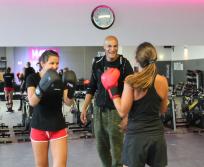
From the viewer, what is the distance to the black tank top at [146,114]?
232 centimetres

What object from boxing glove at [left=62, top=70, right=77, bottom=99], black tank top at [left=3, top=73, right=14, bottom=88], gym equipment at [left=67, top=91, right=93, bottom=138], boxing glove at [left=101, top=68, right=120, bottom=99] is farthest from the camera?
black tank top at [left=3, top=73, right=14, bottom=88]

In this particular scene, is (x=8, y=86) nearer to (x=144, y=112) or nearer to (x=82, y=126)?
(x=82, y=126)

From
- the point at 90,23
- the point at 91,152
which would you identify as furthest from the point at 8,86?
the point at 91,152

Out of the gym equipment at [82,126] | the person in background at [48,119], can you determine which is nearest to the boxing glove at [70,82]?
the person in background at [48,119]

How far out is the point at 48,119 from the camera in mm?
2762

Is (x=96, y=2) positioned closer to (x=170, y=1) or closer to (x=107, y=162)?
(x=170, y=1)

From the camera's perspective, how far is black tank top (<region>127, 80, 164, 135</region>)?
232 centimetres

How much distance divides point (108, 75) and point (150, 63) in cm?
39

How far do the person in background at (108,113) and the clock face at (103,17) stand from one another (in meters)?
2.96

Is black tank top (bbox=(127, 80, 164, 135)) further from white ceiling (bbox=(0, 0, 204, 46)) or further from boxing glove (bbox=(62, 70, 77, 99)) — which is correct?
white ceiling (bbox=(0, 0, 204, 46))

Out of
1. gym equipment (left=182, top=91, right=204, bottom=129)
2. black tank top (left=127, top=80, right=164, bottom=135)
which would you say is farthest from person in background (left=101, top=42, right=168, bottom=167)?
gym equipment (left=182, top=91, right=204, bottom=129)

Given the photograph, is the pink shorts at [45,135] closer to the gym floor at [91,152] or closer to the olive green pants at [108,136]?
the olive green pants at [108,136]

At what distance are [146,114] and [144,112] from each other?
0.02 metres

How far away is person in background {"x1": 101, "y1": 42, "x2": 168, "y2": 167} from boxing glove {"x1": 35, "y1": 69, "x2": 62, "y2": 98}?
576mm
